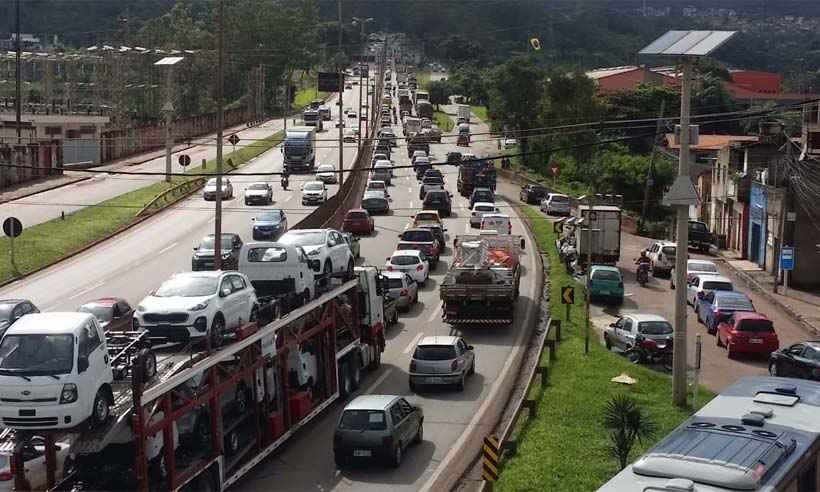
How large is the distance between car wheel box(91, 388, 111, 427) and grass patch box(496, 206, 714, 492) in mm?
7258

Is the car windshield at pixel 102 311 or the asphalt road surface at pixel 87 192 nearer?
the car windshield at pixel 102 311

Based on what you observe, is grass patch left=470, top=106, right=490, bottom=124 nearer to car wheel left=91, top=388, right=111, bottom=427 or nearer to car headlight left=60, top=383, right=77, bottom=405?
car wheel left=91, top=388, right=111, bottom=427

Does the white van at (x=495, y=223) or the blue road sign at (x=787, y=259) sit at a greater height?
the white van at (x=495, y=223)

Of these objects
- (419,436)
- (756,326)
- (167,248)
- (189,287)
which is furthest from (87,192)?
(189,287)

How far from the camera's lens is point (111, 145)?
86188 millimetres

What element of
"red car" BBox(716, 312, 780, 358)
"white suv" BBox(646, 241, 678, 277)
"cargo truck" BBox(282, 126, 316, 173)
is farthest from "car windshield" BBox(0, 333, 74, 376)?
"cargo truck" BBox(282, 126, 316, 173)

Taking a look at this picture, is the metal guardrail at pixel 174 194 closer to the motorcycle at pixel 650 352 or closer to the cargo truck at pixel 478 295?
the cargo truck at pixel 478 295

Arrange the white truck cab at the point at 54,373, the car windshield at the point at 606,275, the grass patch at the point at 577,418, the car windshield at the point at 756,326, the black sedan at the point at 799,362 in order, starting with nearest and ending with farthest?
the white truck cab at the point at 54,373 < the grass patch at the point at 577,418 < the black sedan at the point at 799,362 < the car windshield at the point at 756,326 < the car windshield at the point at 606,275

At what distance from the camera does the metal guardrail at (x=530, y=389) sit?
72.3ft

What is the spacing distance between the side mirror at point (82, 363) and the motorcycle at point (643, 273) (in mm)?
35619

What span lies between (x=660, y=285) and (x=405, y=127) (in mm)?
77260

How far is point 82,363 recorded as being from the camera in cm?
1597

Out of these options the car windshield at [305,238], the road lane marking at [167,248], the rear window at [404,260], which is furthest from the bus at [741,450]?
the road lane marking at [167,248]

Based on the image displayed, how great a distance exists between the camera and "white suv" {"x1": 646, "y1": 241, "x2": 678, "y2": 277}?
168 ft
